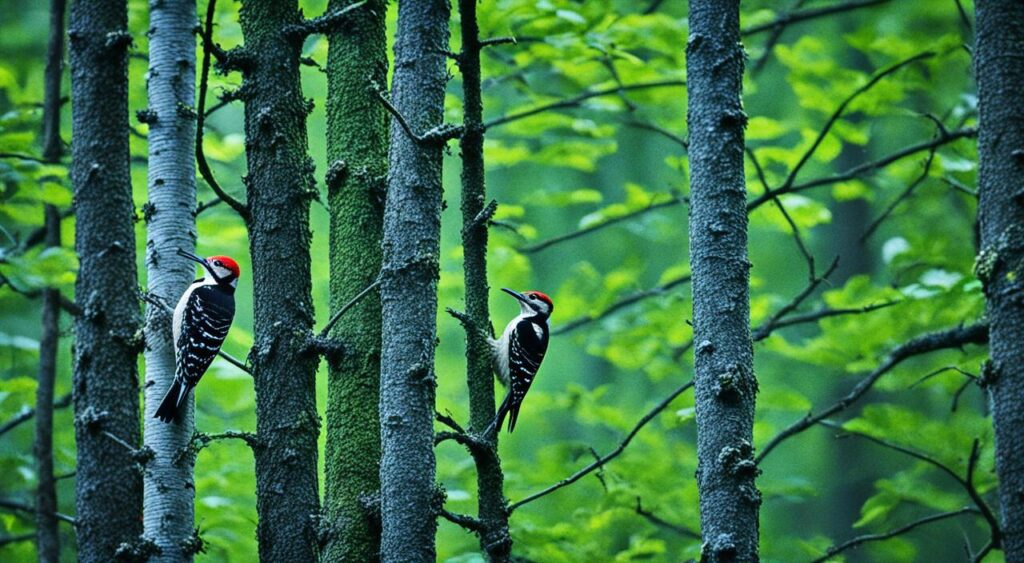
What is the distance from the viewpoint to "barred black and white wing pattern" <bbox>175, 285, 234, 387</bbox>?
4.50 metres

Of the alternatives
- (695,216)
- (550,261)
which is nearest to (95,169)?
(695,216)

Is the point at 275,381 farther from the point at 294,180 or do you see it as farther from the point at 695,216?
the point at 695,216

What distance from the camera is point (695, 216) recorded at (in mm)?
3809

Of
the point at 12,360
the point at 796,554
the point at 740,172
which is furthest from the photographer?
the point at 796,554

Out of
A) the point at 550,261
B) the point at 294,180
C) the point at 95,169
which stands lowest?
the point at 294,180

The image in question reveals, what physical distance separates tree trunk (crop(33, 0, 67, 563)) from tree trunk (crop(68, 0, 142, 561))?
1.17m

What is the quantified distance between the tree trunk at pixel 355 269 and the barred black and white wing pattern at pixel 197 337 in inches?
25.6

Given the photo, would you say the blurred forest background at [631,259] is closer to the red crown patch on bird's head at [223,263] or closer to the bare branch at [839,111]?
the bare branch at [839,111]

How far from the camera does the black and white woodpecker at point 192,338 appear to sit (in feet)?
14.7

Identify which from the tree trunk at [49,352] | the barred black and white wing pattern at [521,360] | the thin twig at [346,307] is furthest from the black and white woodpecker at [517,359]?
the tree trunk at [49,352]

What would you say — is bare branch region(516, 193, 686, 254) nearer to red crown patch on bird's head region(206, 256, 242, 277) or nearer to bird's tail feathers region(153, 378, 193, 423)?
red crown patch on bird's head region(206, 256, 242, 277)

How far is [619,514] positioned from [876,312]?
2.48 metres

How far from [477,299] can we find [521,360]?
5.08 ft

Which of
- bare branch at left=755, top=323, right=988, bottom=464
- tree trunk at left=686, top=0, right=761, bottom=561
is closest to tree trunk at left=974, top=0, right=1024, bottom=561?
tree trunk at left=686, top=0, right=761, bottom=561
